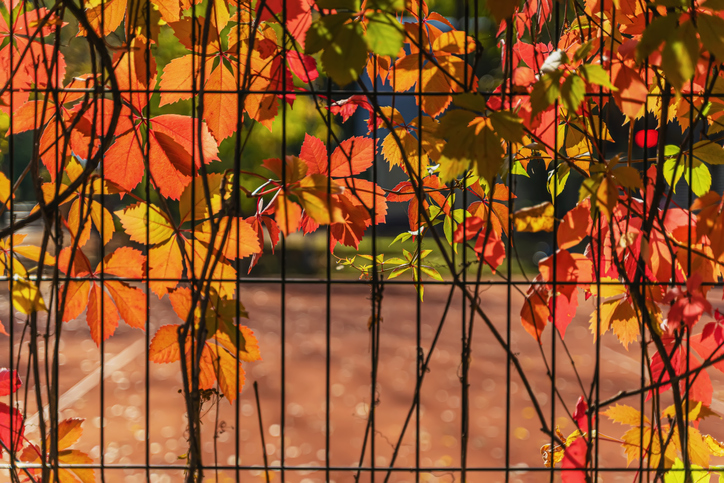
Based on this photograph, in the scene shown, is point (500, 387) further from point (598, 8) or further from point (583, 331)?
point (598, 8)

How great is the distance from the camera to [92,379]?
224 inches

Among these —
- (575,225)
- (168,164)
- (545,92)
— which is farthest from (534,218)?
(168,164)

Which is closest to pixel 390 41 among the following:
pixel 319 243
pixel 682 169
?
pixel 682 169

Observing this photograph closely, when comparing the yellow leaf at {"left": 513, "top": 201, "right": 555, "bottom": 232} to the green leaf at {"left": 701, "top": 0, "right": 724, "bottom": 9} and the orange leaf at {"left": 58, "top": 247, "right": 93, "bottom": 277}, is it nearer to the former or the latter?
the green leaf at {"left": 701, "top": 0, "right": 724, "bottom": 9}

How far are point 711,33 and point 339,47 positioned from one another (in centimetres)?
60

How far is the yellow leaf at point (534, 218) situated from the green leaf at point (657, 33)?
31 centimetres

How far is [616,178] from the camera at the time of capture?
111cm

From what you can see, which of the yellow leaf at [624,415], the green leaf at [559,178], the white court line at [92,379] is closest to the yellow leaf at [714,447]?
the yellow leaf at [624,415]

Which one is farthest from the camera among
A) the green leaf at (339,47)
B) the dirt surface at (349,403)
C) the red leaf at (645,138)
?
the dirt surface at (349,403)

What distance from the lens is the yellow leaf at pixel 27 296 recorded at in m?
1.17

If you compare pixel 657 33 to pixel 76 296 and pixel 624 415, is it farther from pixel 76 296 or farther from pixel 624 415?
pixel 76 296

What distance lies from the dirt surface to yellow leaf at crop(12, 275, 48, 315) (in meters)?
1.30

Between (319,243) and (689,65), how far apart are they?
53.4ft

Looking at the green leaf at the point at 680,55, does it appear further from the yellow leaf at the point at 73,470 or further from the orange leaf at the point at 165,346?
the yellow leaf at the point at 73,470
